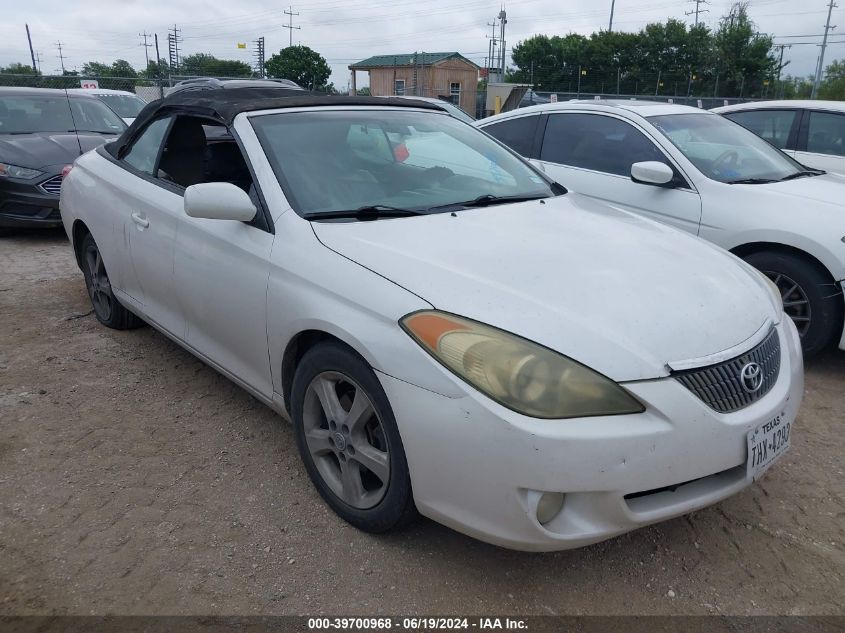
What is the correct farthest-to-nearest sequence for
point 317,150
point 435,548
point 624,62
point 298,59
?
point 298,59 < point 624,62 < point 317,150 < point 435,548

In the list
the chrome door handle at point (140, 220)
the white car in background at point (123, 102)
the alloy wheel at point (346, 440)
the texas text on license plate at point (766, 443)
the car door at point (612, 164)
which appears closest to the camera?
the texas text on license plate at point (766, 443)

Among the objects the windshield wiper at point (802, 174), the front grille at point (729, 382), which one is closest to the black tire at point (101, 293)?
the front grille at point (729, 382)

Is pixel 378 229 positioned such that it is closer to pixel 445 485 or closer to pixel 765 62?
pixel 445 485

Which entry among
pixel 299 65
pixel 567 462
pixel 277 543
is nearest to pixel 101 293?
pixel 277 543

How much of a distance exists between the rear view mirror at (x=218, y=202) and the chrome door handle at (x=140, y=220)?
953 millimetres

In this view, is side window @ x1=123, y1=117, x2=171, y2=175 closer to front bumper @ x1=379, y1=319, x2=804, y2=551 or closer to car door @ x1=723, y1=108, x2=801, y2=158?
front bumper @ x1=379, y1=319, x2=804, y2=551

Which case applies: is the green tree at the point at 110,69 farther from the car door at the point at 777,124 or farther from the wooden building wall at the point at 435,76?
the car door at the point at 777,124

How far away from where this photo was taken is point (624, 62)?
177 feet

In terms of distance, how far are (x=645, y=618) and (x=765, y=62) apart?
5463 cm

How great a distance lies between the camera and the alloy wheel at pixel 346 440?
2.38 metres

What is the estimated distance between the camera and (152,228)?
11.7 ft

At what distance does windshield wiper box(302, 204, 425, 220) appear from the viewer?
8.96ft

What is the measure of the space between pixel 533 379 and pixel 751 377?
2.56 feet

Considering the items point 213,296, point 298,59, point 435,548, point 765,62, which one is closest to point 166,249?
point 213,296
